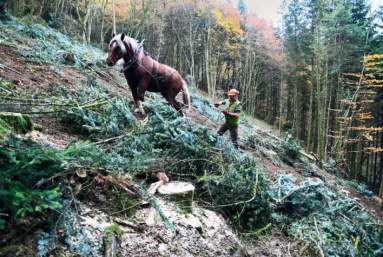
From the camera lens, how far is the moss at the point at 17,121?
192 cm

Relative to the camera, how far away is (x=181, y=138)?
11.4 ft

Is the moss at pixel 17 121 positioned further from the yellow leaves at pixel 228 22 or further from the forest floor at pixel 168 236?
the yellow leaves at pixel 228 22

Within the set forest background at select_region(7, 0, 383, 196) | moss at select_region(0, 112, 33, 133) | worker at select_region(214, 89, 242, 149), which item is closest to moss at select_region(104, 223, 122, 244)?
moss at select_region(0, 112, 33, 133)

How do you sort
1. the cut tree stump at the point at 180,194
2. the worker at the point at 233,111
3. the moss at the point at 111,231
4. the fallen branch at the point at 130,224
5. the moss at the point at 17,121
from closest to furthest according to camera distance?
the moss at the point at 111,231, the moss at the point at 17,121, the fallen branch at the point at 130,224, the cut tree stump at the point at 180,194, the worker at the point at 233,111

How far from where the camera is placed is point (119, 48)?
14.7ft

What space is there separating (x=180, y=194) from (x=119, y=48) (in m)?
3.43

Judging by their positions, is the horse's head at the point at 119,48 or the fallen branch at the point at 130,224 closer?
the fallen branch at the point at 130,224

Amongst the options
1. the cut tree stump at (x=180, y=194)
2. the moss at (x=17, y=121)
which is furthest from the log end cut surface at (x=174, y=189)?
the moss at (x=17, y=121)

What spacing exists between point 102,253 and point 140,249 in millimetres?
348

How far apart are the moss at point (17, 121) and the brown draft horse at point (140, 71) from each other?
2.50 m

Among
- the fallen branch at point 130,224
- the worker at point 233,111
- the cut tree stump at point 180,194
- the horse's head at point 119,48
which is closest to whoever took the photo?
the fallen branch at point 130,224

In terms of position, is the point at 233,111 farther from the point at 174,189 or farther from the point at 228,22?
the point at 228,22

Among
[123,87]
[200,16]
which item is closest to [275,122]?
[200,16]

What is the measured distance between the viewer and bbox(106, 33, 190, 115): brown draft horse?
446 cm
